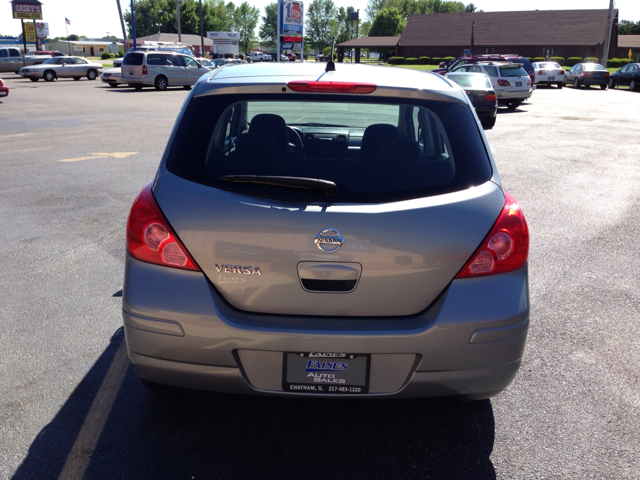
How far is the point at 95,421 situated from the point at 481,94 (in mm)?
Result: 14876

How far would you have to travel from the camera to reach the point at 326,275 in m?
2.35

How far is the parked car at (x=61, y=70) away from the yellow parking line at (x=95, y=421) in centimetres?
3770

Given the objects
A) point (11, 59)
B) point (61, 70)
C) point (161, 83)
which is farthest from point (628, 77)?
point (11, 59)

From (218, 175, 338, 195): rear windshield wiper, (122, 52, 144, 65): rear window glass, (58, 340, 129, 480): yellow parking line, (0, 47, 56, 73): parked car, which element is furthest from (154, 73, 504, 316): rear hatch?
(0, 47, 56, 73): parked car

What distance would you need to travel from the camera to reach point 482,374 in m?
2.47

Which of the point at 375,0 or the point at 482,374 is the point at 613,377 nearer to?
the point at 482,374

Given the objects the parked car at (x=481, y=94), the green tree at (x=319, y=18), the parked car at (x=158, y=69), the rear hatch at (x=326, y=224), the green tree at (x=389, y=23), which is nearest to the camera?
the rear hatch at (x=326, y=224)

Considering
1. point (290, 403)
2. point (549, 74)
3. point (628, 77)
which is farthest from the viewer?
point (549, 74)

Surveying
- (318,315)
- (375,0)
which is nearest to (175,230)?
(318,315)

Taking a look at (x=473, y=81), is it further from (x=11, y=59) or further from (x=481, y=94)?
(x=11, y=59)

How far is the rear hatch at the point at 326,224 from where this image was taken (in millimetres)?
2338

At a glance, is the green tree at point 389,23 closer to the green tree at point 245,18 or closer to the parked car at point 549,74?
the green tree at point 245,18

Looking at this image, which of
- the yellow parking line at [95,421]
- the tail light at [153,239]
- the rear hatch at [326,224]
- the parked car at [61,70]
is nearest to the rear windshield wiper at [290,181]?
the rear hatch at [326,224]

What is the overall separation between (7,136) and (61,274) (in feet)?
32.6
